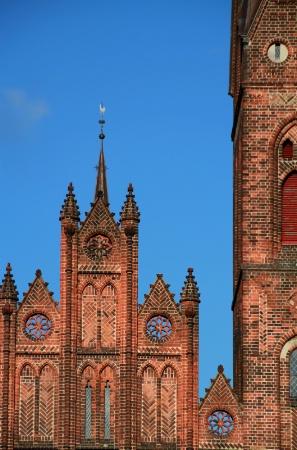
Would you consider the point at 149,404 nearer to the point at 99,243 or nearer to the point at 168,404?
the point at 168,404

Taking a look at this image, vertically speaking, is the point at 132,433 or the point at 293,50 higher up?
the point at 293,50

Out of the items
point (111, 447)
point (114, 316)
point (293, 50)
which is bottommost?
point (111, 447)

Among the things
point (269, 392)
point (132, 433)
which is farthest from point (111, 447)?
point (269, 392)

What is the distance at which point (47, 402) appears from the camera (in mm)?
42312

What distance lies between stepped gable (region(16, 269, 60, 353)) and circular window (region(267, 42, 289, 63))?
21.9 feet

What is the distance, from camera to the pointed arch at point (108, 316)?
1683 inches

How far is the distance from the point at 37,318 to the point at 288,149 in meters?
6.30

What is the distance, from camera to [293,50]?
44.3 meters

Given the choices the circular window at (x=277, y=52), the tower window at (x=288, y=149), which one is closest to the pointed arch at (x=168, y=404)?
the tower window at (x=288, y=149)

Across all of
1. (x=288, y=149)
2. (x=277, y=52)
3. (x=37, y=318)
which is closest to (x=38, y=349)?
(x=37, y=318)

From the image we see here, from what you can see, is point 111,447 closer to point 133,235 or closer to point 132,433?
point 132,433

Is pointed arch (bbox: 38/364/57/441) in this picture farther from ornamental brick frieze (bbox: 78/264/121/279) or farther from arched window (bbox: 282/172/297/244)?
arched window (bbox: 282/172/297/244)

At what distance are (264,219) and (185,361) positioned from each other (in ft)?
11.2

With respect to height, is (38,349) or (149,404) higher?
(38,349)
